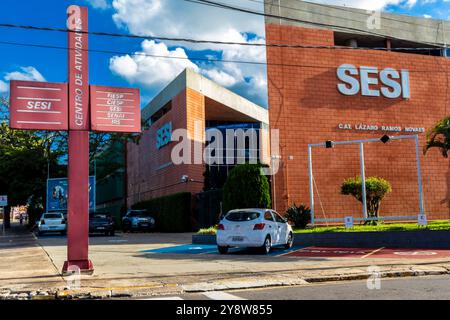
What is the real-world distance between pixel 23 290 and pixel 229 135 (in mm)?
29543

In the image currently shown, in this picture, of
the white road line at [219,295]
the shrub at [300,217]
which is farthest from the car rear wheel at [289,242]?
the white road line at [219,295]

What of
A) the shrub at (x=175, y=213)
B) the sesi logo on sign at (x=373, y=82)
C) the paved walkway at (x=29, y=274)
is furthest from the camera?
the shrub at (x=175, y=213)

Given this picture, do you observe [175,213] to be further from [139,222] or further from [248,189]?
[248,189]

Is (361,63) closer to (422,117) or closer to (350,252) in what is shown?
(422,117)

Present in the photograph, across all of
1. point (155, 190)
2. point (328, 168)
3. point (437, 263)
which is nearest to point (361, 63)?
point (328, 168)

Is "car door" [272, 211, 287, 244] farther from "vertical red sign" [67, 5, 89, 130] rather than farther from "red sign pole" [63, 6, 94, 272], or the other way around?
"vertical red sign" [67, 5, 89, 130]

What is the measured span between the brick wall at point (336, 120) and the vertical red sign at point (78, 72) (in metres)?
14.4

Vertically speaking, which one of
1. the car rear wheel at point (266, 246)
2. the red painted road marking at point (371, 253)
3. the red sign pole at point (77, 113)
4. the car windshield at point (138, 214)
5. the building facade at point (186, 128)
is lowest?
the red painted road marking at point (371, 253)

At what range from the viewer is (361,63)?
1057 inches

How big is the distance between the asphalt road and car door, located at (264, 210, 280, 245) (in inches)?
234

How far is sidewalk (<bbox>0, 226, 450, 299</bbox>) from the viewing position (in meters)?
8.89

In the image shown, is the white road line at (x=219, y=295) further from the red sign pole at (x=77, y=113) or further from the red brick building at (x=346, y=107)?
the red brick building at (x=346, y=107)

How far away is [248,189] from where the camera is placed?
22.6 m

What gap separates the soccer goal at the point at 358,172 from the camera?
24.8 meters
